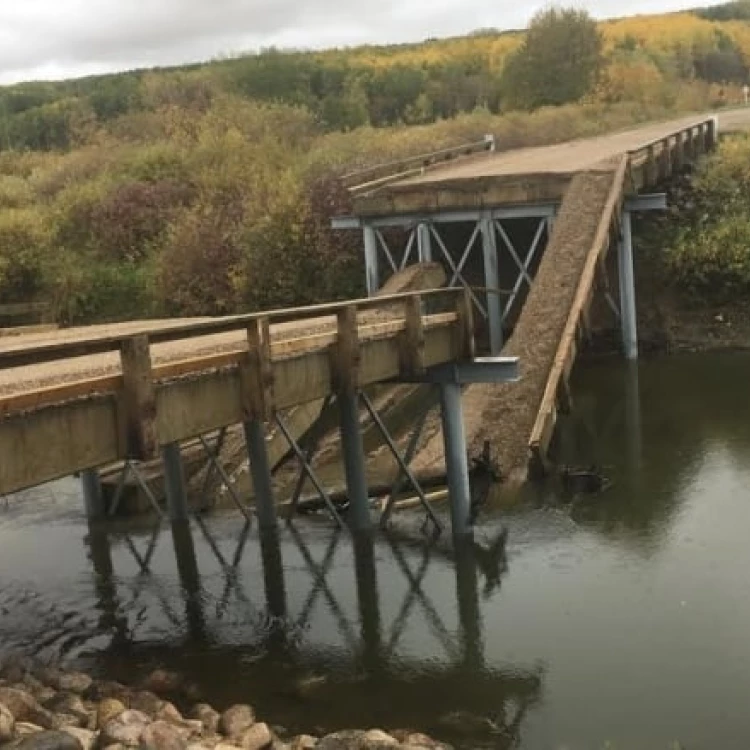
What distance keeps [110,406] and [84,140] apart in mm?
43373

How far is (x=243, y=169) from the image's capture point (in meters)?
33.7

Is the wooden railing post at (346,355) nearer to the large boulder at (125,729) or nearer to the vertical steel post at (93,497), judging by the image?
the large boulder at (125,729)

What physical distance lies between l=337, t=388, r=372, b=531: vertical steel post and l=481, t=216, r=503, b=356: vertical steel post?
9.38 m

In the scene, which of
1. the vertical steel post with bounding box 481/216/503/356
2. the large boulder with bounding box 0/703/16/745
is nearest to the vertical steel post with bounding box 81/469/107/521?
the large boulder with bounding box 0/703/16/745

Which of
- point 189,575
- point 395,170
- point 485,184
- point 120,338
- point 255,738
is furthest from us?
point 395,170

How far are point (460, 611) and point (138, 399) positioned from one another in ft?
15.8

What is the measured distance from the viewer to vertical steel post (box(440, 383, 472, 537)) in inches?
522

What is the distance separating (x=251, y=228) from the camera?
91.8 feet

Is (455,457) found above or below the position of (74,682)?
above

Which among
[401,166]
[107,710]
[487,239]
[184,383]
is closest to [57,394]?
[184,383]

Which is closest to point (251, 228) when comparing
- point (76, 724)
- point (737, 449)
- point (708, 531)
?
point (737, 449)

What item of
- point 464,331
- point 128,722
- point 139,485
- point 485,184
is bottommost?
point 139,485

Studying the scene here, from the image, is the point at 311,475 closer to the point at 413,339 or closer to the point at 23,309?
the point at 413,339

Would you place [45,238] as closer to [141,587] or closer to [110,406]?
[141,587]
